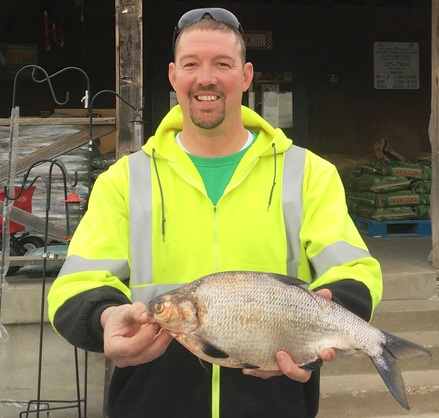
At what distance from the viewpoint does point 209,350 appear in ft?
6.06

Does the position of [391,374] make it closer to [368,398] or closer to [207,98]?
[207,98]

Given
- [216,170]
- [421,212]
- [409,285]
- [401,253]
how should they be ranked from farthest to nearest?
[421,212]
[401,253]
[409,285]
[216,170]

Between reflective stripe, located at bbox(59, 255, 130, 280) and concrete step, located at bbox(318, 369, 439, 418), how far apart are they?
3.07m

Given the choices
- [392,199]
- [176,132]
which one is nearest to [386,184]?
[392,199]

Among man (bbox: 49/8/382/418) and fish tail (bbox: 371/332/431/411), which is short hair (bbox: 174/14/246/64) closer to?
man (bbox: 49/8/382/418)

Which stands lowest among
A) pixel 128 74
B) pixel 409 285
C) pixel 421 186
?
pixel 409 285

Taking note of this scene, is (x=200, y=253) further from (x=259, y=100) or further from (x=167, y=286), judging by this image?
(x=259, y=100)

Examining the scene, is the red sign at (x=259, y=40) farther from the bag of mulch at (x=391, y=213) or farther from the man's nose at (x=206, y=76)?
the man's nose at (x=206, y=76)

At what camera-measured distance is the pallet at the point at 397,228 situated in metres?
8.30

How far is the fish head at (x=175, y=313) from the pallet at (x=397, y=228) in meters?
6.69

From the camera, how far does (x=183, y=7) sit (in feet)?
29.0

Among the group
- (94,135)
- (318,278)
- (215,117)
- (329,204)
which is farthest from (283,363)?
(94,135)

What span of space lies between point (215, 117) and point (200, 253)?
401 millimetres

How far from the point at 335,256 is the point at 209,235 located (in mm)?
370
